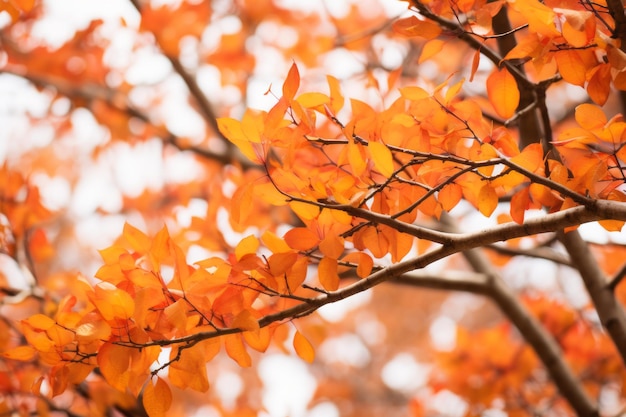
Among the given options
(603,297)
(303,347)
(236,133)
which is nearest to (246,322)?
(303,347)

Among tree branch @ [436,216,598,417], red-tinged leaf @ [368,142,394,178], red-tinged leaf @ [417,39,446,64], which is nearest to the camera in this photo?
red-tinged leaf @ [368,142,394,178]

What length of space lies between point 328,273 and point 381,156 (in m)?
0.21

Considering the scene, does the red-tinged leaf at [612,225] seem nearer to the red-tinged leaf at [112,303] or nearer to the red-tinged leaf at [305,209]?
the red-tinged leaf at [305,209]

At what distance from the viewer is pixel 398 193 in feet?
3.24

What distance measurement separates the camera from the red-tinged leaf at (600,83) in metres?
0.90

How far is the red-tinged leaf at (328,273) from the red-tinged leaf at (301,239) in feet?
0.11

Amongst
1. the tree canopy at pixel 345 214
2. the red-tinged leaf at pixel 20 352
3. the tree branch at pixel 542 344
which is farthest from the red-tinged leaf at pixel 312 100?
the tree branch at pixel 542 344

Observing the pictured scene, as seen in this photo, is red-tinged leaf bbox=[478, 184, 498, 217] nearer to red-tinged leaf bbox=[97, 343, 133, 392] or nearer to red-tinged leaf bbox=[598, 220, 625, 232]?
red-tinged leaf bbox=[598, 220, 625, 232]

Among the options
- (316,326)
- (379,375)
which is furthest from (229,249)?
(379,375)

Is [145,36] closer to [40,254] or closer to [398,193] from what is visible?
[40,254]

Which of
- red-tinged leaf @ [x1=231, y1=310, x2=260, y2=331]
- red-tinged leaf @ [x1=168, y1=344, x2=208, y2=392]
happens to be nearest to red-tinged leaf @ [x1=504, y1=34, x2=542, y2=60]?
red-tinged leaf @ [x1=231, y1=310, x2=260, y2=331]

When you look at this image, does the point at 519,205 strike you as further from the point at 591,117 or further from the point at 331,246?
A: the point at 331,246

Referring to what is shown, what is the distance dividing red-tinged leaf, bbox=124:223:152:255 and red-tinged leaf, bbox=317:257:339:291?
0.31m

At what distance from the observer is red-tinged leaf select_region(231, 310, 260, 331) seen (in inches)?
34.5
